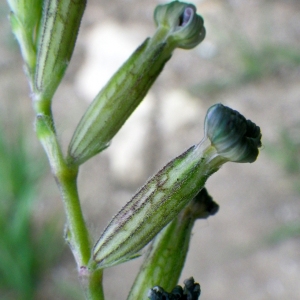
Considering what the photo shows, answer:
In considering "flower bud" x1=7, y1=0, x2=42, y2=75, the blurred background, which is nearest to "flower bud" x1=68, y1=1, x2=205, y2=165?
"flower bud" x1=7, y1=0, x2=42, y2=75

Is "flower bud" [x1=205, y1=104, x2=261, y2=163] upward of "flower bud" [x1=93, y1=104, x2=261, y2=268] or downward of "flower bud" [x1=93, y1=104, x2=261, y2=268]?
upward

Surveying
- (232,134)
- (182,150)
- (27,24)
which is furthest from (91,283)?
(182,150)

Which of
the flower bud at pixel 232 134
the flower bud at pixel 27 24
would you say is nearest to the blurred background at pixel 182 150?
the flower bud at pixel 27 24

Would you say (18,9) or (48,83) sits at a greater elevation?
(18,9)

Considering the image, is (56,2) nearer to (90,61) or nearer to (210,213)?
(210,213)

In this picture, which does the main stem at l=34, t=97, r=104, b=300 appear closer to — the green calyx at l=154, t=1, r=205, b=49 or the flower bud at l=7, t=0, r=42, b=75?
the flower bud at l=7, t=0, r=42, b=75

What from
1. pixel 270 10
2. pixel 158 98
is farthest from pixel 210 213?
pixel 270 10

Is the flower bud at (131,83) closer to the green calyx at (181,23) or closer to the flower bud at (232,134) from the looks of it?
the green calyx at (181,23)
